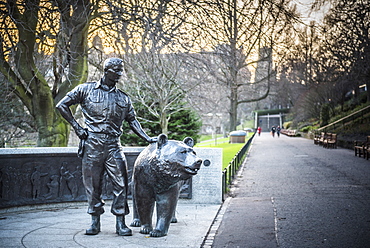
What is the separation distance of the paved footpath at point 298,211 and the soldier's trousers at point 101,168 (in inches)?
62.8

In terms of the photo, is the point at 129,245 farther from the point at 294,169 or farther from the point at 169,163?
the point at 294,169

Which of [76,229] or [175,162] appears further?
[76,229]

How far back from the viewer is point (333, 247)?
6043mm

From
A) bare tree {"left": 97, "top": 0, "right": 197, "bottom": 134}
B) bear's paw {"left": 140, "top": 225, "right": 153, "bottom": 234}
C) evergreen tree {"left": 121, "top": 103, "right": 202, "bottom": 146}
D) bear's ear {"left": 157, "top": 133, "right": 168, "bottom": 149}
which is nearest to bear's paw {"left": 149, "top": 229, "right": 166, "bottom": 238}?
bear's paw {"left": 140, "top": 225, "right": 153, "bottom": 234}

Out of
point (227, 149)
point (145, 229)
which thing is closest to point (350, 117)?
point (227, 149)

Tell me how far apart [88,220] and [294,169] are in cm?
1129

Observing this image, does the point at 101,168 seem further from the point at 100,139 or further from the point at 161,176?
the point at 161,176

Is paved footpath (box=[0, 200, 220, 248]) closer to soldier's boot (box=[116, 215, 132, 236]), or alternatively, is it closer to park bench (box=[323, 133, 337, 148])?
soldier's boot (box=[116, 215, 132, 236])

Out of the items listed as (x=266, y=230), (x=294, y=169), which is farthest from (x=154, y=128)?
(x=266, y=230)

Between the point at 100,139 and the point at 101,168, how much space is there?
44 cm

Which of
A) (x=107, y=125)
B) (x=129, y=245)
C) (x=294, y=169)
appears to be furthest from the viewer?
(x=294, y=169)

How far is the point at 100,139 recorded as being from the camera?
20.6 ft

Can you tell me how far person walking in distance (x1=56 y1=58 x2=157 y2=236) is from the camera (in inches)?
247

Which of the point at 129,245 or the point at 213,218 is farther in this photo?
the point at 213,218
